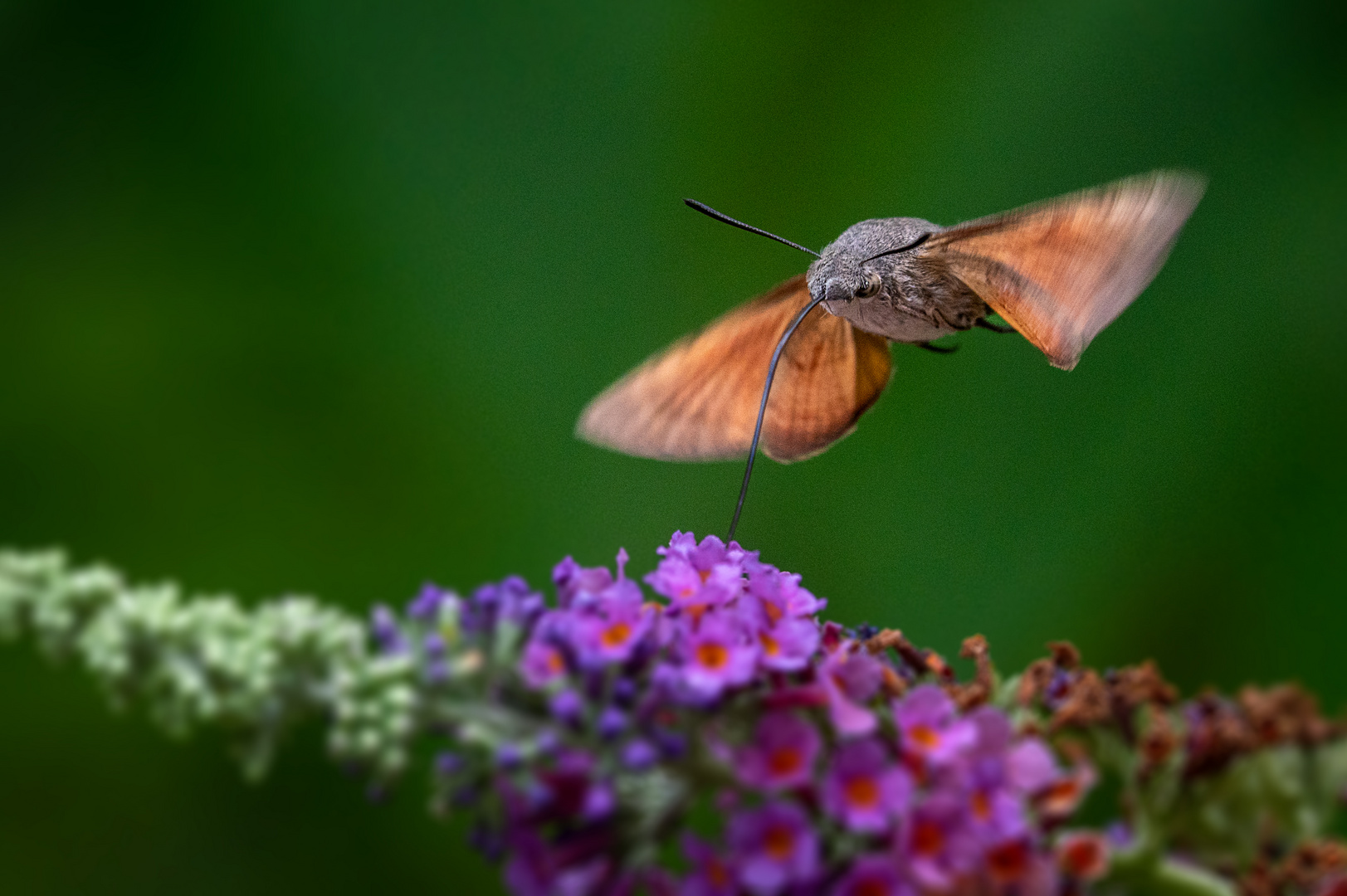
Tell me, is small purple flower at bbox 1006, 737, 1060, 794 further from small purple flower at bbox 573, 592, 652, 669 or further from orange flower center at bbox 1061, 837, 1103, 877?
small purple flower at bbox 573, 592, 652, 669

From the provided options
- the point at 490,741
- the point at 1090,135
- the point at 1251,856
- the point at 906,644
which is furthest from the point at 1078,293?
the point at 1090,135

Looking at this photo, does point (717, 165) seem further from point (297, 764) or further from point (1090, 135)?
point (297, 764)

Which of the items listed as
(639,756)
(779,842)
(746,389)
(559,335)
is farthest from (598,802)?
(559,335)

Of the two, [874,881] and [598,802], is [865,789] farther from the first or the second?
[598,802]

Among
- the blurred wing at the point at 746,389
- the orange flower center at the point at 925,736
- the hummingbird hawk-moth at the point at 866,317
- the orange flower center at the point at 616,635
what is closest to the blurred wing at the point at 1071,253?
the hummingbird hawk-moth at the point at 866,317

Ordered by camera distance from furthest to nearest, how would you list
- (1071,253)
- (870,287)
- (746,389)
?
(746,389)
(870,287)
(1071,253)

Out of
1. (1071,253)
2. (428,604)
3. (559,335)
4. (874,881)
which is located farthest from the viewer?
(559,335)

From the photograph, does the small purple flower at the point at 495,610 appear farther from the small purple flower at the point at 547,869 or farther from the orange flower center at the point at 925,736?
Answer: the orange flower center at the point at 925,736
